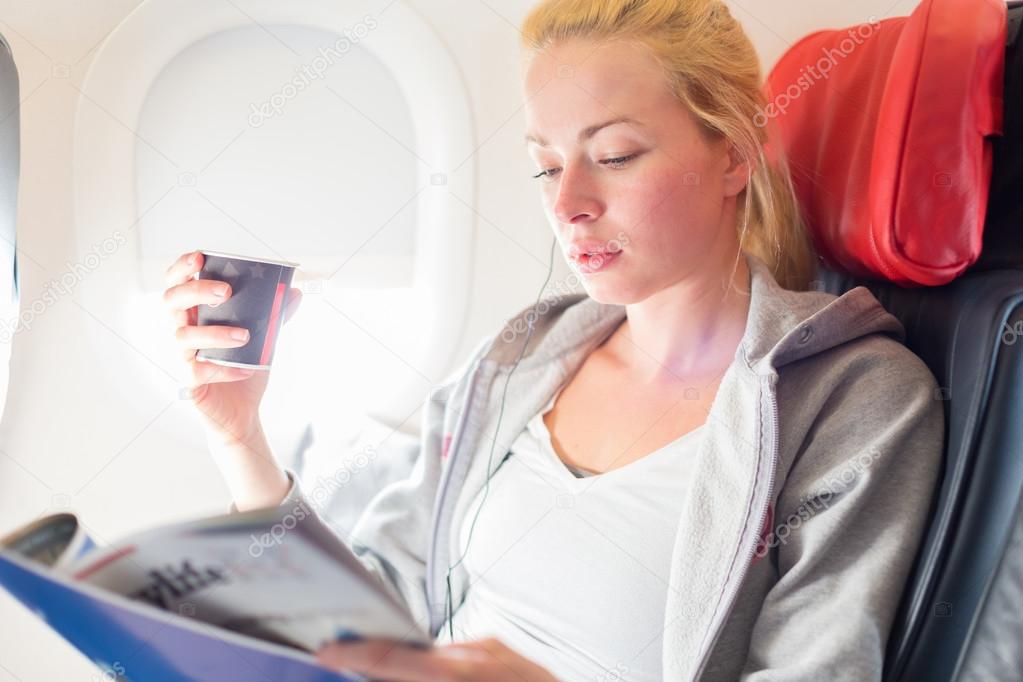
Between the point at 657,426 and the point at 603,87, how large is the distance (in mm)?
454

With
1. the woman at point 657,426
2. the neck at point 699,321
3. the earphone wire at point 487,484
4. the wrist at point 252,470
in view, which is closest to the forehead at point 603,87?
the woman at point 657,426

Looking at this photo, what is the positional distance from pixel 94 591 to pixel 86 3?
1156 millimetres

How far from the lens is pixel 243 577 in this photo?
2.25 feet

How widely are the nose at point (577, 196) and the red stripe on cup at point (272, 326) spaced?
1.23ft

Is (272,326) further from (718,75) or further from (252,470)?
(718,75)

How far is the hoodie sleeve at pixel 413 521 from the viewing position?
1.37 metres

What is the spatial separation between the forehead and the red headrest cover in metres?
0.25

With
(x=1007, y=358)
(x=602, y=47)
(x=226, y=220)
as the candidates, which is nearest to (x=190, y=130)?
(x=226, y=220)

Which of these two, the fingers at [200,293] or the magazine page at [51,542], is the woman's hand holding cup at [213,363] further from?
the magazine page at [51,542]

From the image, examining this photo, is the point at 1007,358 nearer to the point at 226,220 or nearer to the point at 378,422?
the point at 378,422

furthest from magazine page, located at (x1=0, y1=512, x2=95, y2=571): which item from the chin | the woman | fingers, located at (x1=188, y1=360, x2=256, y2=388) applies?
the chin

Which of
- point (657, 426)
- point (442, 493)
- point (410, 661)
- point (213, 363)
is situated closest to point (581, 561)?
point (657, 426)

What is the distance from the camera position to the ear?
3.92 feet

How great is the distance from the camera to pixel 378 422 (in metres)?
1.73
